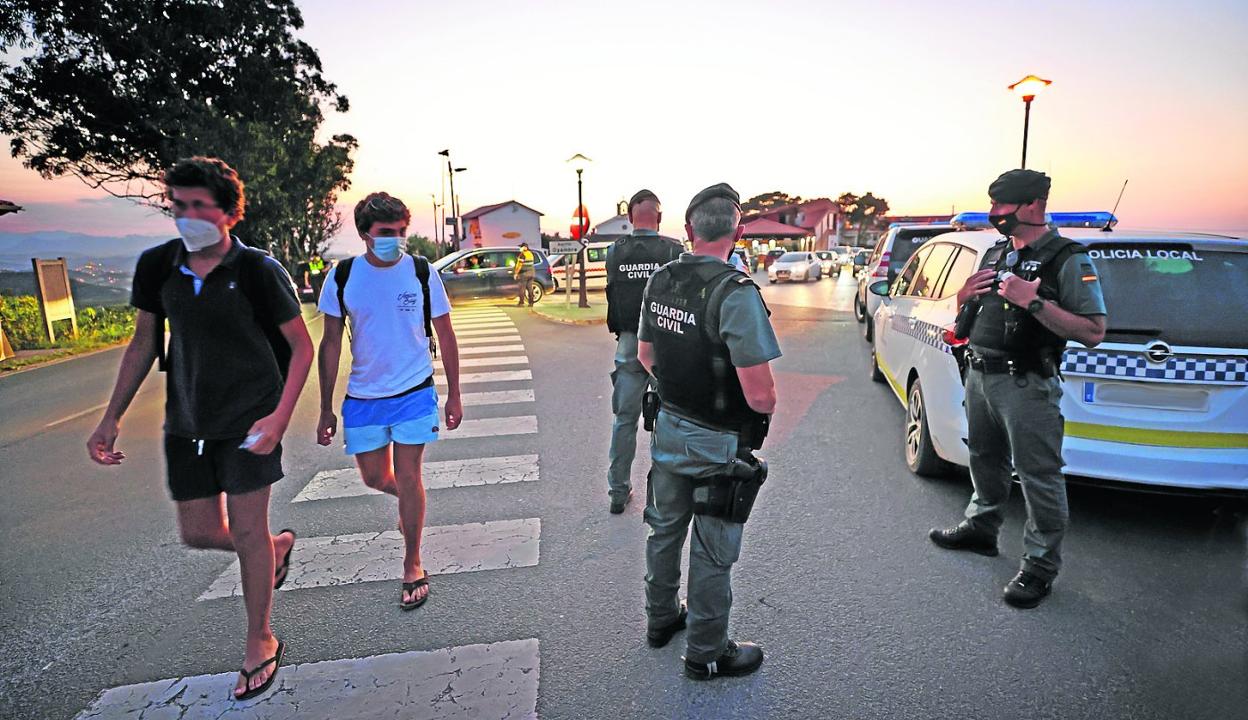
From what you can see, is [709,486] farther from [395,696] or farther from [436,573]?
[436,573]

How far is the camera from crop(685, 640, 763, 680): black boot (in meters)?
2.48

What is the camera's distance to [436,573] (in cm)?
339

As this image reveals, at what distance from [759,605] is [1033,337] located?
1.74 m

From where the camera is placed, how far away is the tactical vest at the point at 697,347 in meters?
2.28

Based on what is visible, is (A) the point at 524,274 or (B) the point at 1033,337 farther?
(A) the point at 524,274

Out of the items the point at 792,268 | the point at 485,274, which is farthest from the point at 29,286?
the point at 792,268

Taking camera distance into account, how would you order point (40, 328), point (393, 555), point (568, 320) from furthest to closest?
point (568, 320) < point (40, 328) < point (393, 555)

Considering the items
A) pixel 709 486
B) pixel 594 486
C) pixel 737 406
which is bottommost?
pixel 594 486

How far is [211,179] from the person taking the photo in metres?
2.33

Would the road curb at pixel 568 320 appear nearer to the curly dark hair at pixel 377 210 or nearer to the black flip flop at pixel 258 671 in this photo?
the curly dark hair at pixel 377 210

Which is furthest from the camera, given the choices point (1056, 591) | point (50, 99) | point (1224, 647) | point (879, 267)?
point (50, 99)

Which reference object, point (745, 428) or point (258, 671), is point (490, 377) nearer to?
point (258, 671)

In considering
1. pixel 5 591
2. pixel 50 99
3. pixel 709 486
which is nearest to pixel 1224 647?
pixel 709 486

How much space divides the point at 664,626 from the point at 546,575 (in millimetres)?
849
